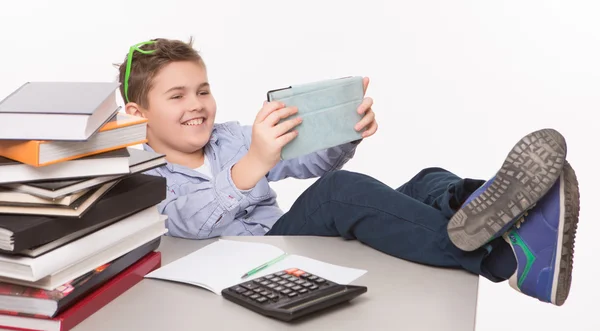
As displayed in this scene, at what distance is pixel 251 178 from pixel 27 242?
65cm

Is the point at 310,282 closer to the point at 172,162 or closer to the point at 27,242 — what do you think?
the point at 27,242

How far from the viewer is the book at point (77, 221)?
111cm

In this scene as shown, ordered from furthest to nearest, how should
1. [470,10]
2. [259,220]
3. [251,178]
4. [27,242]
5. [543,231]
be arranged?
[470,10] → [259,220] → [251,178] → [543,231] → [27,242]

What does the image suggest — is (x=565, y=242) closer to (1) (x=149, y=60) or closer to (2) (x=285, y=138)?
(2) (x=285, y=138)

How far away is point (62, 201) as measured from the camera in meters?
1.17

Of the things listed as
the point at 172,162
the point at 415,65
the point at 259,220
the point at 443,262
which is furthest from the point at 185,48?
the point at 415,65

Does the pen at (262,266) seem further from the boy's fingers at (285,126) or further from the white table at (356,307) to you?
the boy's fingers at (285,126)

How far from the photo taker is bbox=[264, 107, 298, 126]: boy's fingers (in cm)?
155

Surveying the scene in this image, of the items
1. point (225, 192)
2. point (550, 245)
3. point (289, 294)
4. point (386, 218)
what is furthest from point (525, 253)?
point (225, 192)

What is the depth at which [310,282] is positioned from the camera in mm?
1283

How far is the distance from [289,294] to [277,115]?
1.41ft

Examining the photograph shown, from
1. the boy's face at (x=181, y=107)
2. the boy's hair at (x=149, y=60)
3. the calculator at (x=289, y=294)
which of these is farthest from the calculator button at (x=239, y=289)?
the boy's hair at (x=149, y=60)

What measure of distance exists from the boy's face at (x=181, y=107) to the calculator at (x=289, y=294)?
0.82m

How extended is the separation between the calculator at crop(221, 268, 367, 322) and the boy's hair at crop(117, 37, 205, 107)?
0.95 metres
